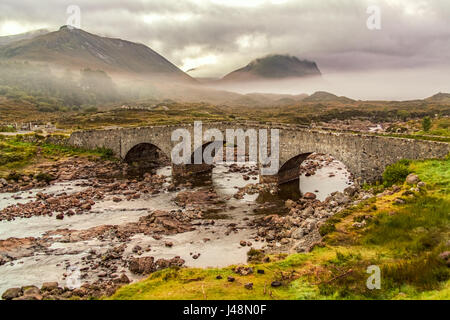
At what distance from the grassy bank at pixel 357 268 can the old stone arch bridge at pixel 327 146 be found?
253 inches

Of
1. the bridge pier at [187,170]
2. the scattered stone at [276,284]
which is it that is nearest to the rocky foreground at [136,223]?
the bridge pier at [187,170]

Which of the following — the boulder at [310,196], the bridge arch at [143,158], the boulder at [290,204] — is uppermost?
the bridge arch at [143,158]

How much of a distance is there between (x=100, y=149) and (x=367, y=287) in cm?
4512

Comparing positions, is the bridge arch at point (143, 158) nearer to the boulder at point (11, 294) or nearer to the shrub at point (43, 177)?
the shrub at point (43, 177)

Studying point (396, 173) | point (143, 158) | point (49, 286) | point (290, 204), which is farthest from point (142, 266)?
point (143, 158)

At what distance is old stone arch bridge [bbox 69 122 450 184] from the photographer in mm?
24500

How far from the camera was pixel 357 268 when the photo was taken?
12.7 metres

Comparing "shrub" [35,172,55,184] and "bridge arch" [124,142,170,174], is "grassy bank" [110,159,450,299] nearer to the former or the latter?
"shrub" [35,172,55,184]

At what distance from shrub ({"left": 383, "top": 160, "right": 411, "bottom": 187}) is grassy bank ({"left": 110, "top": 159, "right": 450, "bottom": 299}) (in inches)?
164

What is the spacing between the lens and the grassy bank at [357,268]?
11148mm

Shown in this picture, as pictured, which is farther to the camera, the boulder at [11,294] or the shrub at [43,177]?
the shrub at [43,177]

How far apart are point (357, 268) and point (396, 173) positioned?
40.7ft
